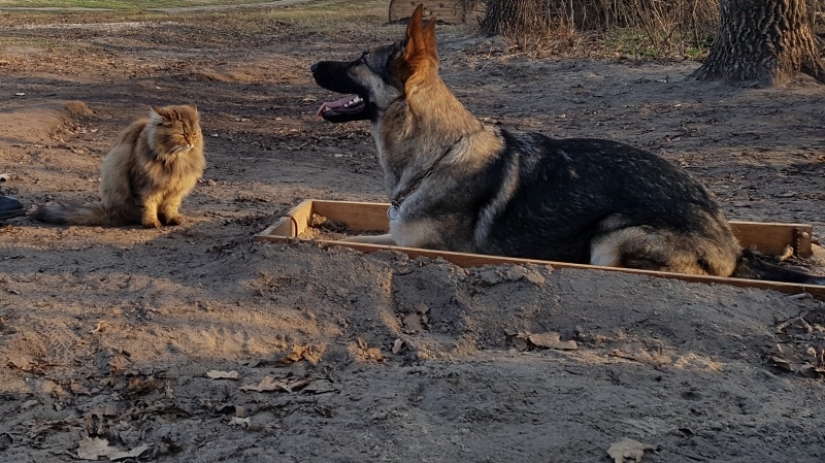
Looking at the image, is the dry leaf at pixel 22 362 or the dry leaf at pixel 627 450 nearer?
the dry leaf at pixel 627 450

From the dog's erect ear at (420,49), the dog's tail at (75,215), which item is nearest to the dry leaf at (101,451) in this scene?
the dog's erect ear at (420,49)

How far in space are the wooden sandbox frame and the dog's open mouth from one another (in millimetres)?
929

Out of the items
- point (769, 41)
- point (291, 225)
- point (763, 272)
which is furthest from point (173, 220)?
point (769, 41)

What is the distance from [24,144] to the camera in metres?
10.4

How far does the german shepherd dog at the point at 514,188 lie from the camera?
223 inches

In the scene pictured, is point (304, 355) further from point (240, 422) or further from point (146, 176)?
point (146, 176)

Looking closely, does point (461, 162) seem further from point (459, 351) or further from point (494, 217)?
point (459, 351)

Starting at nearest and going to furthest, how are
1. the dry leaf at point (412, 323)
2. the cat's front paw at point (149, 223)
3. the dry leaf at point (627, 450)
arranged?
the dry leaf at point (627, 450) → the dry leaf at point (412, 323) → the cat's front paw at point (149, 223)

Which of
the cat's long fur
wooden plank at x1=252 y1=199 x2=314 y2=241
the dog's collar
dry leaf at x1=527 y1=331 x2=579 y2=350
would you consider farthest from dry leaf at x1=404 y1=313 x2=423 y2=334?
the cat's long fur

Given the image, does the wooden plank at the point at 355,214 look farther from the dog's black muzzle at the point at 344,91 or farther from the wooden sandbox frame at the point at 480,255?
the dog's black muzzle at the point at 344,91

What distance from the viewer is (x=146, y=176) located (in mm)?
7387

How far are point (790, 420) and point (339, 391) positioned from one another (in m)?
2.21

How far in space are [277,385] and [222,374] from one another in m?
0.35

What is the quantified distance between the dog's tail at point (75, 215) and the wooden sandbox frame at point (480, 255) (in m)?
1.79
